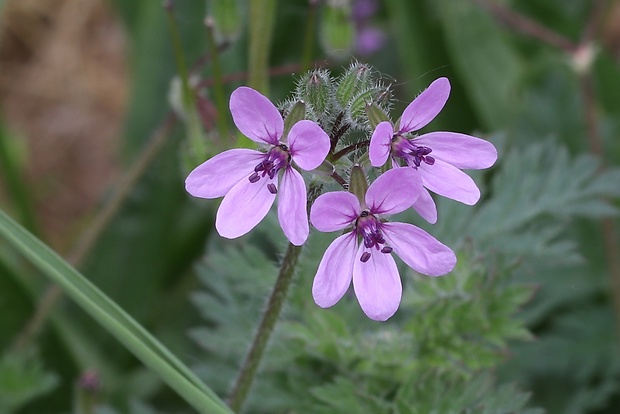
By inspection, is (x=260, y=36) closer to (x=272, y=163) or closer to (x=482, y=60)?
(x=272, y=163)

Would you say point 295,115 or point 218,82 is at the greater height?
point 218,82

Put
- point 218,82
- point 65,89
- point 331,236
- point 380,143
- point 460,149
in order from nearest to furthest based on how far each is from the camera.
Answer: point 380,143
point 460,149
point 331,236
point 218,82
point 65,89

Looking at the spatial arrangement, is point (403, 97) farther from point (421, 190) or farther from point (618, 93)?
point (421, 190)

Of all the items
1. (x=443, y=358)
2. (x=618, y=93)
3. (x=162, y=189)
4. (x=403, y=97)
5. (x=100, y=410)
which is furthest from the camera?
(x=403, y=97)

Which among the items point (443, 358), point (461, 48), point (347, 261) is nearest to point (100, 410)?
point (443, 358)

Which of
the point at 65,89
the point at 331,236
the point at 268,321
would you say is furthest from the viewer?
the point at 65,89

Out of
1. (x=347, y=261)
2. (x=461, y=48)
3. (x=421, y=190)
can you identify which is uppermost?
(x=461, y=48)

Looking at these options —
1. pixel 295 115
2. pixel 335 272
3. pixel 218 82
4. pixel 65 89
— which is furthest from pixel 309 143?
pixel 65 89

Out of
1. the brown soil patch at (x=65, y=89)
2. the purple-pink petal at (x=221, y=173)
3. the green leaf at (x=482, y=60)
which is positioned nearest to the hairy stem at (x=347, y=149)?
the purple-pink petal at (x=221, y=173)
